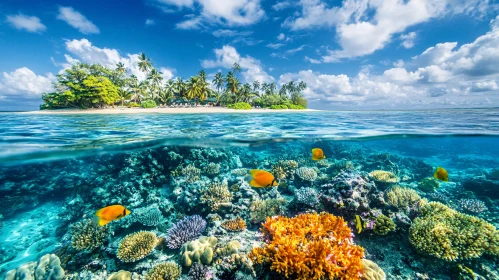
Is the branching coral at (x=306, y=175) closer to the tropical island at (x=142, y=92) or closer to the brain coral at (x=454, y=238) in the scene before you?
the brain coral at (x=454, y=238)

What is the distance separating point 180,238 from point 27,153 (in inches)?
350

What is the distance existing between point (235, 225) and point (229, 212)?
1.03 m

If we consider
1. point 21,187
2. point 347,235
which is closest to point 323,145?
point 347,235

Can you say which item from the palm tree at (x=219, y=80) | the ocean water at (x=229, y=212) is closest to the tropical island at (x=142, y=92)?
the palm tree at (x=219, y=80)

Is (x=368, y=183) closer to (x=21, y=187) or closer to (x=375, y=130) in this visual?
(x=375, y=130)

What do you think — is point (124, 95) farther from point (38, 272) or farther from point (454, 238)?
point (454, 238)

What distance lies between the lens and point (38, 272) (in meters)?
5.13

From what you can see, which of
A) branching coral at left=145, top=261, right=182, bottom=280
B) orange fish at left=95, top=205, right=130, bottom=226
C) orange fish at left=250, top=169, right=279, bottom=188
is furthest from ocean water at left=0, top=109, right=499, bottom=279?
orange fish at left=95, top=205, right=130, bottom=226

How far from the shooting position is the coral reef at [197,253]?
4922 millimetres

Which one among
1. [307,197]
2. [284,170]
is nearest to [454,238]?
[307,197]

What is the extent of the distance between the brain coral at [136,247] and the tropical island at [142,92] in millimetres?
43657

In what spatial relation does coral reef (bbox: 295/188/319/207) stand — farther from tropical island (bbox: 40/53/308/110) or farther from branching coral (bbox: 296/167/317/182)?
tropical island (bbox: 40/53/308/110)

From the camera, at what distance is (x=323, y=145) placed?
17422mm

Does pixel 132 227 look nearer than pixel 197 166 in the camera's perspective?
Yes
